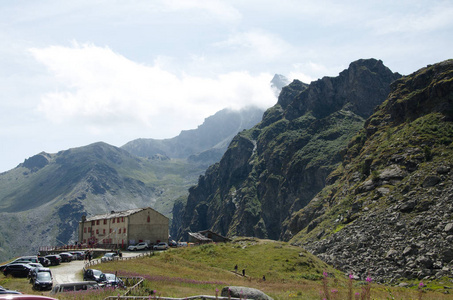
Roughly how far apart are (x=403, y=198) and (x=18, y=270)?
74.5m

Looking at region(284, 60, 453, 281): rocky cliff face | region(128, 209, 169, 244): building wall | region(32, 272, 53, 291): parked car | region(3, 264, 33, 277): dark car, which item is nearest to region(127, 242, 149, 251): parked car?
region(128, 209, 169, 244): building wall

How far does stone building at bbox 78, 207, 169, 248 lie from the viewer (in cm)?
9000

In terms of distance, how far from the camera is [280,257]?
70.9 m

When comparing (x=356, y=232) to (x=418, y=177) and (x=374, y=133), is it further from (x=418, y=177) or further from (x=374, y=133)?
(x=374, y=133)

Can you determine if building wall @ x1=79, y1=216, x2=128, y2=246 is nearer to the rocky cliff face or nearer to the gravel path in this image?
the gravel path

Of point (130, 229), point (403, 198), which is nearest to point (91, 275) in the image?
point (130, 229)

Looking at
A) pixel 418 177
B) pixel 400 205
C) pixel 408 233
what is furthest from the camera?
pixel 418 177

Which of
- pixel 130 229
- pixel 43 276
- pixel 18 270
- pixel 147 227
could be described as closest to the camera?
pixel 43 276

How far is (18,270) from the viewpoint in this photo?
48.6m

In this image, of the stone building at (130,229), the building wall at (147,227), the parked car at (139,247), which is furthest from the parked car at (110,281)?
the building wall at (147,227)

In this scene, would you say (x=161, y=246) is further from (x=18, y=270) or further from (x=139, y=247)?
(x=18, y=270)

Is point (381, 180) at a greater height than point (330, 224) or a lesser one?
greater

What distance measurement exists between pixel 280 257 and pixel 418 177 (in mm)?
39708

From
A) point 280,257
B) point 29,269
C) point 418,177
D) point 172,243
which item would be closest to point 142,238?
point 172,243
